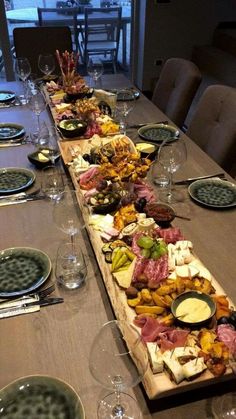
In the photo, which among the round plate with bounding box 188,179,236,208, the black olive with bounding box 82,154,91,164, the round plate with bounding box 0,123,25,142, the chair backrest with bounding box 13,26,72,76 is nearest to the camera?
the round plate with bounding box 188,179,236,208

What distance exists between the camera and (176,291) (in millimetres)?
1014

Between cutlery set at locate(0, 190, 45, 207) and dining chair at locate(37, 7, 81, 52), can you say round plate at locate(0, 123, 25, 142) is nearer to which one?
cutlery set at locate(0, 190, 45, 207)

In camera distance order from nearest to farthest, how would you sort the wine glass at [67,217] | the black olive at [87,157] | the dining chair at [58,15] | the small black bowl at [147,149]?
the wine glass at [67,217] → the black olive at [87,157] → the small black bowl at [147,149] → the dining chair at [58,15]

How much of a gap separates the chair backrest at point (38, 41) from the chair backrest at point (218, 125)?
4.61 ft

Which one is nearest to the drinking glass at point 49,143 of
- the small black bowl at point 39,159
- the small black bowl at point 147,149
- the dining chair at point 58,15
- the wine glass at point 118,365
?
the small black bowl at point 39,159

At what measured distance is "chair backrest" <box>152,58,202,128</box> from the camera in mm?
2492

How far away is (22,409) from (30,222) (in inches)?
26.9

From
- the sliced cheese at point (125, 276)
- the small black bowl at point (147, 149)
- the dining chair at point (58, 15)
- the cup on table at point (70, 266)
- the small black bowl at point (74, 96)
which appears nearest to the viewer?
the sliced cheese at point (125, 276)

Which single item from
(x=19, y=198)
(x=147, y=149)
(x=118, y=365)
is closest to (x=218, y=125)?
(x=147, y=149)

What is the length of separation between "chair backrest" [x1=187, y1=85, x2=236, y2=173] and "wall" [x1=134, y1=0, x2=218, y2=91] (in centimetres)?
240

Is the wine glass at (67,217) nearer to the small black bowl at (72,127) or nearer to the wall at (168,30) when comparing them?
the small black bowl at (72,127)

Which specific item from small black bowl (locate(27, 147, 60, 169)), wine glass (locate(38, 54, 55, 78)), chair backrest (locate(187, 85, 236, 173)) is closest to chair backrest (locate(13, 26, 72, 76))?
wine glass (locate(38, 54, 55, 78))

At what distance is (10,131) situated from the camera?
6.72ft

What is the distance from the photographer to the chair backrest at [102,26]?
429 centimetres
